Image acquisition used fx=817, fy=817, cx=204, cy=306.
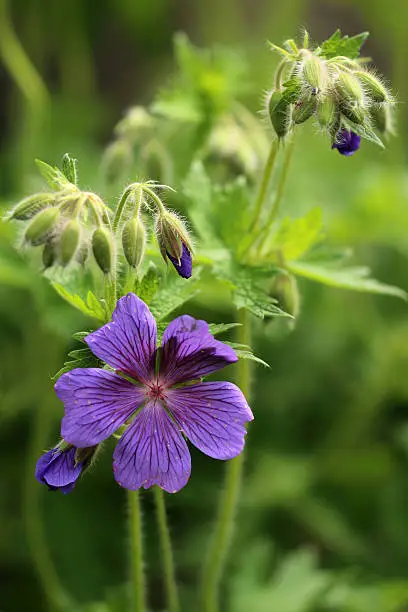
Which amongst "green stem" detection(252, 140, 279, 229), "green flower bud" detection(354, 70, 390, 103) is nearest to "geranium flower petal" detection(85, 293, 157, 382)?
"green stem" detection(252, 140, 279, 229)

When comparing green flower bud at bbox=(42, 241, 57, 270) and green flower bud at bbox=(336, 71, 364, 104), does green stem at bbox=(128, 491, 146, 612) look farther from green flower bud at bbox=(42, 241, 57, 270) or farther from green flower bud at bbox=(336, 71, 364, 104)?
green flower bud at bbox=(336, 71, 364, 104)

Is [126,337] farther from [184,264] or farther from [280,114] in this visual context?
[280,114]

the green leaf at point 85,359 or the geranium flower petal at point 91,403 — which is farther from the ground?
the green leaf at point 85,359

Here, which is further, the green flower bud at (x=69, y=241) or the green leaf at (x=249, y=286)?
the green leaf at (x=249, y=286)

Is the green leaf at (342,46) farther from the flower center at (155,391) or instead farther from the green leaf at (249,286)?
the flower center at (155,391)

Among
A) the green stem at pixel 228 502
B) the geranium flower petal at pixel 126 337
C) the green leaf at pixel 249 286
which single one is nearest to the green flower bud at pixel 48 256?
the geranium flower petal at pixel 126 337

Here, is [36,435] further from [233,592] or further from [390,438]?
[390,438]
